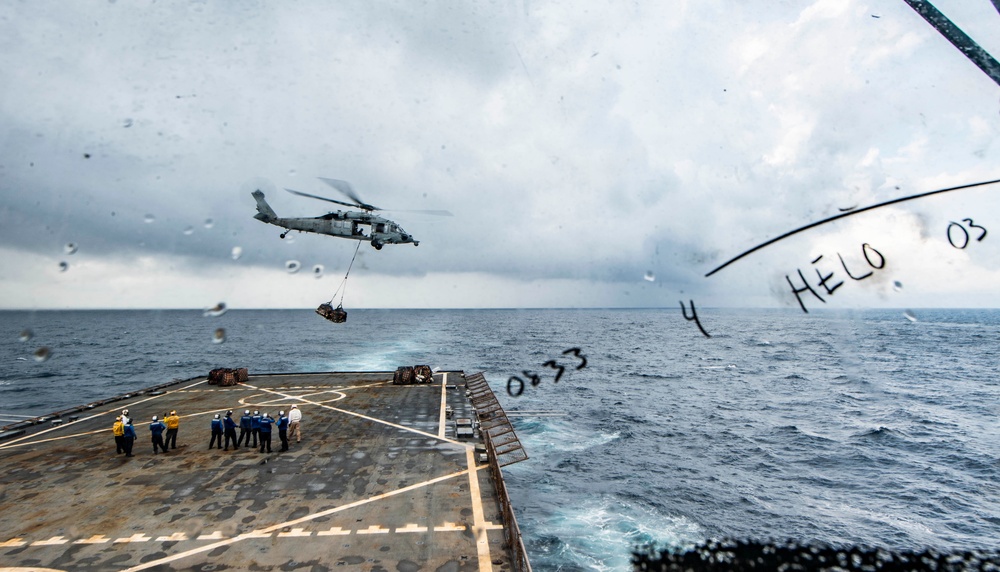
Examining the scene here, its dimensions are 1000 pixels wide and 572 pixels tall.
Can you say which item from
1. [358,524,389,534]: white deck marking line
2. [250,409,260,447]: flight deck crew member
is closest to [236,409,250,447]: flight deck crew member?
[250,409,260,447]: flight deck crew member

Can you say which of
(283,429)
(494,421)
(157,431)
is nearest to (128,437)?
(157,431)

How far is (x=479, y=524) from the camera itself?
16406mm

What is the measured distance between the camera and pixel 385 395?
38844 millimetres

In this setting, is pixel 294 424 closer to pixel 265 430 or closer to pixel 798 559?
pixel 265 430

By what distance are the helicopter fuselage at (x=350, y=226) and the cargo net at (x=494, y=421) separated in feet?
36.4

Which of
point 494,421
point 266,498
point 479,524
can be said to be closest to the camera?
point 479,524

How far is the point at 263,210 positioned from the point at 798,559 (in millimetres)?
33397

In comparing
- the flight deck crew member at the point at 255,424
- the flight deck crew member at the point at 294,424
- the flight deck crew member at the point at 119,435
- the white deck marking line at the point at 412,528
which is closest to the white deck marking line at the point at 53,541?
the flight deck crew member at the point at 119,435

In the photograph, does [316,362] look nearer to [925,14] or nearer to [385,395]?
[385,395]

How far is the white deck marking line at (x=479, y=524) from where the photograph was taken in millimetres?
14062

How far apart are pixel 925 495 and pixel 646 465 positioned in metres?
17.3

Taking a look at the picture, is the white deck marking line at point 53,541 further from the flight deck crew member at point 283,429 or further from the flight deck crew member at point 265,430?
the flight deck crew member at point 283,429

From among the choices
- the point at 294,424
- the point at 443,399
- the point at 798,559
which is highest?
the point at 294,424

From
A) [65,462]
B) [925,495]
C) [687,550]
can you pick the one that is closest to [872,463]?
[925,495]
